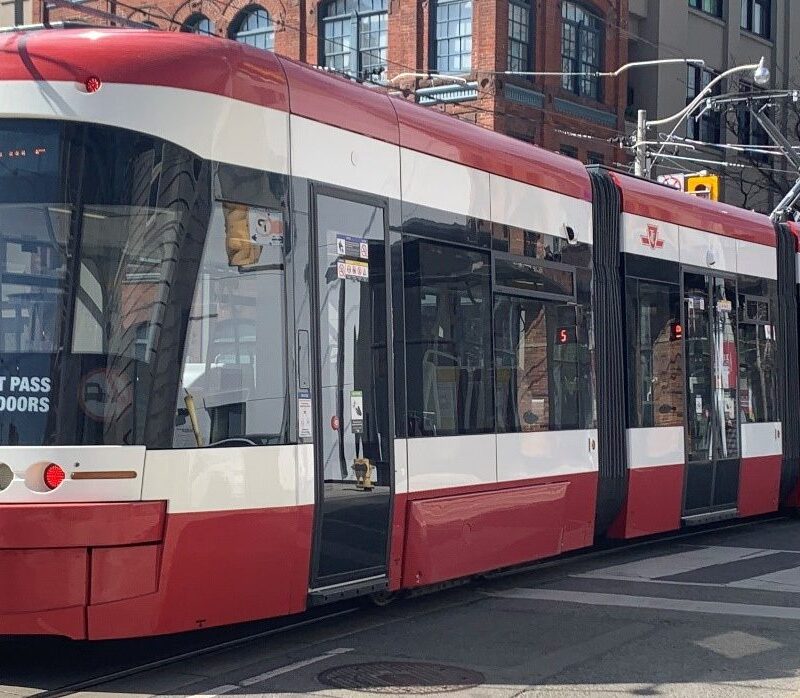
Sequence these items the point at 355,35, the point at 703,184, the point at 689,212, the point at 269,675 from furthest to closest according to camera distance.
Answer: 1. the point at 355,35
2. the point at 703,184
3. the point at 689,212
4. the point at 269,675

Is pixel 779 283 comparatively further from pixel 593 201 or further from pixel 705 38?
pixel 705 38

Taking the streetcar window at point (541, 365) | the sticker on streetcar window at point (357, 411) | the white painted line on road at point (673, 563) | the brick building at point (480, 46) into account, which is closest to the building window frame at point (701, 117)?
the brick building at point (480, 46)

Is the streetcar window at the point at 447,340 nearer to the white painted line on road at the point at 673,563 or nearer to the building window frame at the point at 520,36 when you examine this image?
the white painted line on road at the point at 673,563

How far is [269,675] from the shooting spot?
25.2ft

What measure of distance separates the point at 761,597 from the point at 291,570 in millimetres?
4511

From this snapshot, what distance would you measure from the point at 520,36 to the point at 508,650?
26848 mm

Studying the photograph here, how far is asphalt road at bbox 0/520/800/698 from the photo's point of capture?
753cm

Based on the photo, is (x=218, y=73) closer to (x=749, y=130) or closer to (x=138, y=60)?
(x=138, y=60)

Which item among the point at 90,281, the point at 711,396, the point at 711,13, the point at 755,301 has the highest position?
the point at 711,13

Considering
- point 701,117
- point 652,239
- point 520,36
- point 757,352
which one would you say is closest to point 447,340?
point 652,239

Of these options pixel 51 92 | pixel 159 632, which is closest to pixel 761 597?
pixel 159 632

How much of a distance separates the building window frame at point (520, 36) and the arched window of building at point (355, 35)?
3.09 meters

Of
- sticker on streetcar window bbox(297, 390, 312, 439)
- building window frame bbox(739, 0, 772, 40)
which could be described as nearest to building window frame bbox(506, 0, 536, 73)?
building window frame bbox(739, 0, 772, 40)

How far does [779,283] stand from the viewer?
16.1 m
